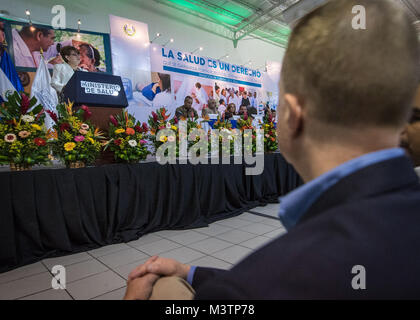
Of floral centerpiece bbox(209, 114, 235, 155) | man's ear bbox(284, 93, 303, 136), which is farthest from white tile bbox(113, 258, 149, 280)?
floral centerpiece bbox(209, 114, 235, 155)

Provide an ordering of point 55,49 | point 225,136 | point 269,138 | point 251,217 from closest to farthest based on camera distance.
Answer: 1. point 251,217
2. point 225,136
3. point 269,138
4. point 55,49

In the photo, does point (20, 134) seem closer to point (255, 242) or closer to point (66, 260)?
point (66, 260)

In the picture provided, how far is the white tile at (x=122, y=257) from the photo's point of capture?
90.9 inches

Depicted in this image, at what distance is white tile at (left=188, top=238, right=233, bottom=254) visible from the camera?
102 inches

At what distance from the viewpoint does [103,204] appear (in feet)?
8.97

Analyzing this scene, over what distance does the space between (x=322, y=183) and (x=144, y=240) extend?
2718 mm

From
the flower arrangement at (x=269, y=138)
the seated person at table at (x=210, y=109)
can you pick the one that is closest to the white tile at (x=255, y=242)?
the flower arrangement at (x=269, y=138)

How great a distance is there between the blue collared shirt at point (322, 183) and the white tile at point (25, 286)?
85.1 inches

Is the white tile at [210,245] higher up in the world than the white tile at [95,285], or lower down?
lower down

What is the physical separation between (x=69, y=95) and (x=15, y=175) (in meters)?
1.10

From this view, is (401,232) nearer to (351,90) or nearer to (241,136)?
(351,90)

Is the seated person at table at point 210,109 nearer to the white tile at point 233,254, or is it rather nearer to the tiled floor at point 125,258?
the tiled floor at point 125,258

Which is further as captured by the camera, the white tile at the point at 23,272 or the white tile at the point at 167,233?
the white tile at the point at 167,233

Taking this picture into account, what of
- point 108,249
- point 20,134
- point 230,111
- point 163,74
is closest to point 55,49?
point 163,74
